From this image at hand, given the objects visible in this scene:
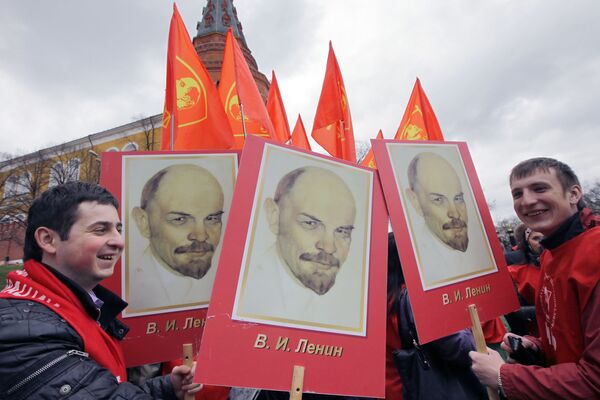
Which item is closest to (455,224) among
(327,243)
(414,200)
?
(414,200)

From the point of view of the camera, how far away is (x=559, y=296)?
59.4 inches

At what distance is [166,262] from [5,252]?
132ft

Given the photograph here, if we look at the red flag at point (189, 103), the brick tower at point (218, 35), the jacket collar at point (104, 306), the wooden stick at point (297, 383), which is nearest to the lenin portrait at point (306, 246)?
the wooden stick at point (297, 383)

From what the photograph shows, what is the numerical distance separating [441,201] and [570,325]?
83 cm

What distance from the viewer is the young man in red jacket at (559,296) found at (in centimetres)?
132

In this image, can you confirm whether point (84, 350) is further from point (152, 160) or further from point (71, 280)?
point (152, 160)

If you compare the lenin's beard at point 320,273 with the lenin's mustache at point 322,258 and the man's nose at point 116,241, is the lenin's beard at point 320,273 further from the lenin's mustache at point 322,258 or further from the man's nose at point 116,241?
the man's nose at point 116,241

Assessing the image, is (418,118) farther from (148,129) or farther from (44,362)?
(148,129)

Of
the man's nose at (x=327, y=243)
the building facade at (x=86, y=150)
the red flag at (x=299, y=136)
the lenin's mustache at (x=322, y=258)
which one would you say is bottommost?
the lenin's mustache at (x=322, y=258)

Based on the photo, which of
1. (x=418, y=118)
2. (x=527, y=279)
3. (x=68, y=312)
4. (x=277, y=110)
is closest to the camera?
(x=68, y=312)

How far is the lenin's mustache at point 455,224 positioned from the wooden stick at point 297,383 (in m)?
1.14

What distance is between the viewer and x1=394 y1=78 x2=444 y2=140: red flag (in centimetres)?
567

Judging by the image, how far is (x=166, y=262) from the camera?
1.87 metres

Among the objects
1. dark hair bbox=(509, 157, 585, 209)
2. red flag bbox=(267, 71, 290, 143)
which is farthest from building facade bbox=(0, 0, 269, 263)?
dark hair bbox=(509, 157, 585, 209)
